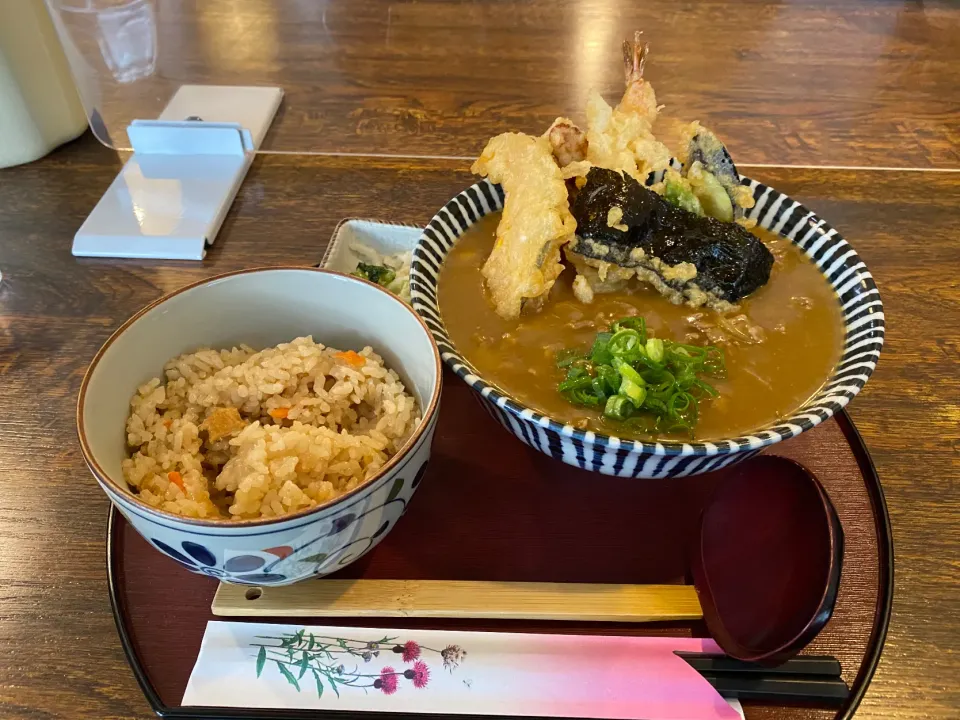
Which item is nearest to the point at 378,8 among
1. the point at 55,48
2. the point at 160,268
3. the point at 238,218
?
the point at 55,48

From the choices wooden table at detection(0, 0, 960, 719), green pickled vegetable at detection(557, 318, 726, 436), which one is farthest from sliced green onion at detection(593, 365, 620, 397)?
wooden table at detection(0, 0, 960, 719)

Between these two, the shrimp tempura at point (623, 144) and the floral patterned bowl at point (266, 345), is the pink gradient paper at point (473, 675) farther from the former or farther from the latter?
the shrimp tempura at point (623, 144)

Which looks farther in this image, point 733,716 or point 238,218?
point 238,218

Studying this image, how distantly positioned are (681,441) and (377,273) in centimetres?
86

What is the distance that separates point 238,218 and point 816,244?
163 cm

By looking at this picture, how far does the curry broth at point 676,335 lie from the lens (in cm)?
117

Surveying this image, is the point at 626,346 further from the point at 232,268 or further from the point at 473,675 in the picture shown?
the point at 232,268

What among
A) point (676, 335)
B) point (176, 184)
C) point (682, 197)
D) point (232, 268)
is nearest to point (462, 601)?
point (676, 335)

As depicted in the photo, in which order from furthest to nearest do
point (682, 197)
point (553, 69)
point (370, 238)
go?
point (553, 69), point (370, 238), point (682, 197)

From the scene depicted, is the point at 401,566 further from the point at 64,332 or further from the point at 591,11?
the point at 591,11

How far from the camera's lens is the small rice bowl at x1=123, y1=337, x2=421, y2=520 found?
1027mm

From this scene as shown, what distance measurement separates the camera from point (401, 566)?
3.83ft

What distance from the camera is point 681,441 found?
3.65 ft

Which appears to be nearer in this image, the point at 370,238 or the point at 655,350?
the point at 655,350
